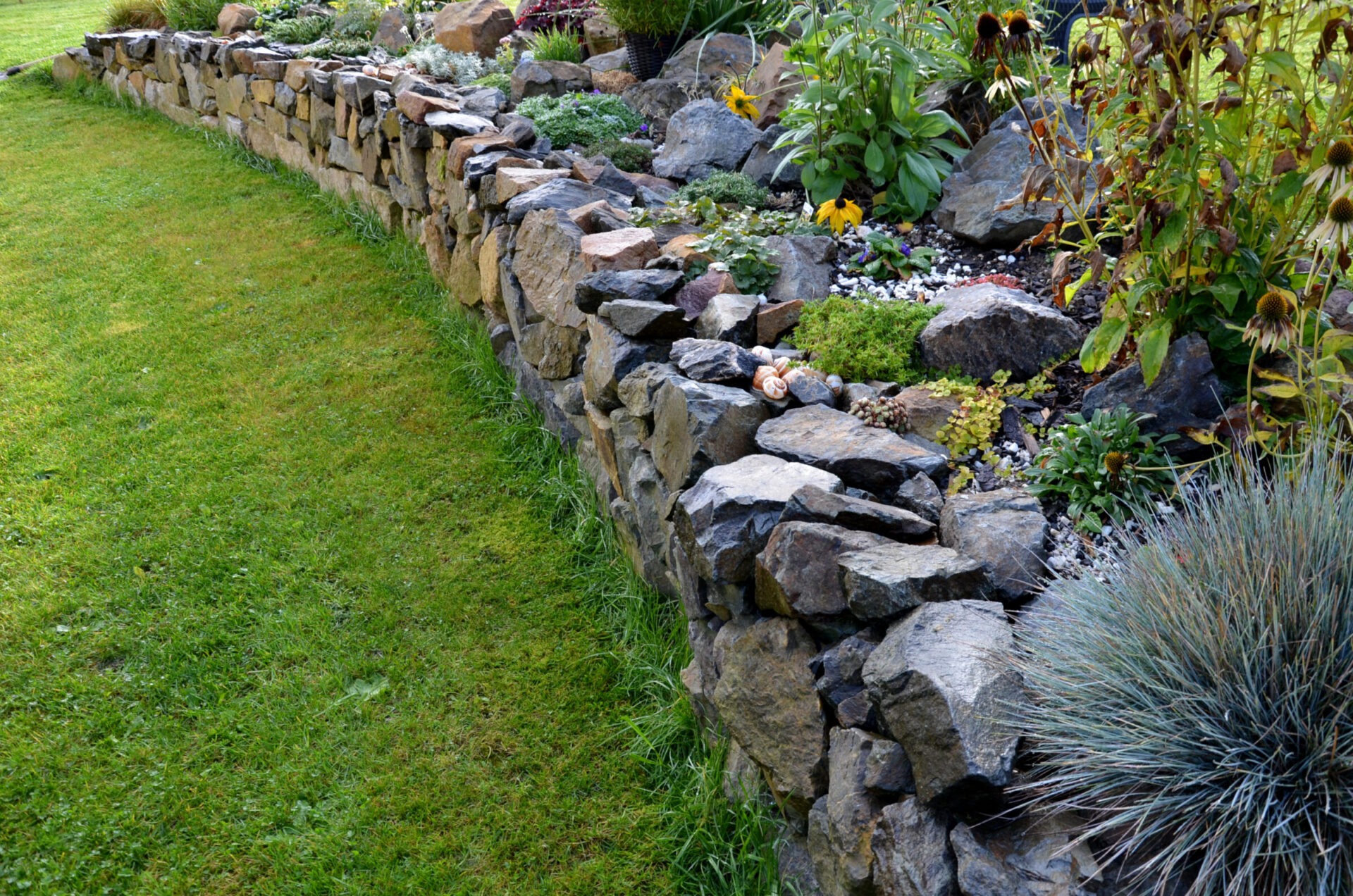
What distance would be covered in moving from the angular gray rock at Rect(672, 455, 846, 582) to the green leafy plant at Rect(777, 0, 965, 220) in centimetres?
188

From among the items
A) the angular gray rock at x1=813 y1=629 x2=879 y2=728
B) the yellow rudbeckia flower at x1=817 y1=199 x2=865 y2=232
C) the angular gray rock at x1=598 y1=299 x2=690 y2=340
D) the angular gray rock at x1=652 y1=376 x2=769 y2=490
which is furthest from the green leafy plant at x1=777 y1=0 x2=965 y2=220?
the angular gray rock at x1=813 y1=629 x2=879 y2=728

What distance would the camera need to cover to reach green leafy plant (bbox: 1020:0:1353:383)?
7.73ft

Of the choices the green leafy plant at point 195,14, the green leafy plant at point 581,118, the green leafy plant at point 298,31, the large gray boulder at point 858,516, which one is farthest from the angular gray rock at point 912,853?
the green leafy plant at point 195,14

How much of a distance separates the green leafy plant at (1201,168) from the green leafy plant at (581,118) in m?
3.19

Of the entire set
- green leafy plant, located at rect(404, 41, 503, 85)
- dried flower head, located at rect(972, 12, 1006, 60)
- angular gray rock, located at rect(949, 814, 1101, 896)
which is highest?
dried flower head, located at rect(972, 12, 1006, 60)

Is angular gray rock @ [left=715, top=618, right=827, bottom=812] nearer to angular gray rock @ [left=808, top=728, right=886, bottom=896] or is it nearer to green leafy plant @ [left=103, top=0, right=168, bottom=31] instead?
angular gray rock @ [left=808, top=728, right=886, bottom=896]

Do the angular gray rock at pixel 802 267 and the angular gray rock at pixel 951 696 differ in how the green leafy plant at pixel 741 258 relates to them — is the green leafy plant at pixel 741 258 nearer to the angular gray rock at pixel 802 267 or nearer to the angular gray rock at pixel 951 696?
the angular gray rock at pixel 802 267

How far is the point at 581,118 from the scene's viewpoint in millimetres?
5680


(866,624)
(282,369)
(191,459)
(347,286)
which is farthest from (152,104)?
(866,624)

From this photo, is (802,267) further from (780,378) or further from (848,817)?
(848,817)

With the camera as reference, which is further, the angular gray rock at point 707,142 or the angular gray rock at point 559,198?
the angular gray rock at point 707,142

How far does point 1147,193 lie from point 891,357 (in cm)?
82

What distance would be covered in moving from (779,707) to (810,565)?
37 centimetres

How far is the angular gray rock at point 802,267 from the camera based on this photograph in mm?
3590
